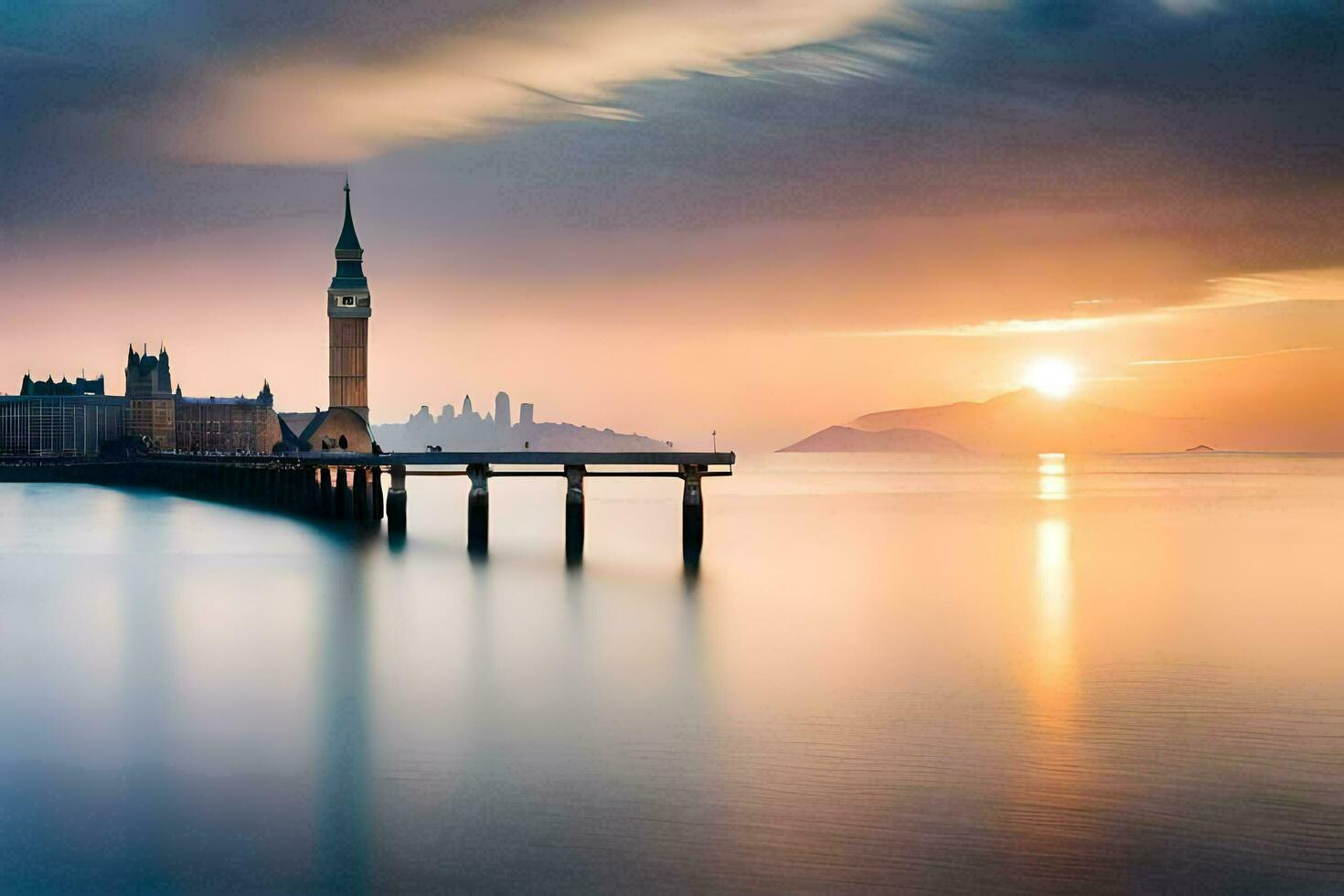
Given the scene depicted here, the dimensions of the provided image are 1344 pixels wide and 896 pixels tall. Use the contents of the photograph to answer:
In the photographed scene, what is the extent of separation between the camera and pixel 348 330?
16125cm

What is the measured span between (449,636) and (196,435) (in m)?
162

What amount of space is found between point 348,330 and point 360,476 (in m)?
76.5

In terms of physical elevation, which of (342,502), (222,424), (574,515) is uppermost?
(222,424)

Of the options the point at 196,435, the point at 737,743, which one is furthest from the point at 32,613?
the point at 196,435

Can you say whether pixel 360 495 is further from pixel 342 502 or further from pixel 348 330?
pixel 348 330

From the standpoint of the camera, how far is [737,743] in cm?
2417

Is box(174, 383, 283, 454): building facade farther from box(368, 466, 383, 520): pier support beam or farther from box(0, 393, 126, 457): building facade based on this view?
box(368, 466, 383, 520): pier support beam

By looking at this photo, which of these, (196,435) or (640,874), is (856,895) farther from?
(196,435)

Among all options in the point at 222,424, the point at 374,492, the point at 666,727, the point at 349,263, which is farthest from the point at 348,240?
the point at 666,727

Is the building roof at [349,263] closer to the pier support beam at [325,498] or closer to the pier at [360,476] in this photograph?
the pier at [360,476]

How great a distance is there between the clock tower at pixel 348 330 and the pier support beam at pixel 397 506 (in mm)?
87291

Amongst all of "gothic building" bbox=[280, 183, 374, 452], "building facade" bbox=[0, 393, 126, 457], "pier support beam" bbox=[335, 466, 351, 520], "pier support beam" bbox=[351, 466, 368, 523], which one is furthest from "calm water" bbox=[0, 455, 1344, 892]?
"building facade" bbox=[0, 393, 126, 457]

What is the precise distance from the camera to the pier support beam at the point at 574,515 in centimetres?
6147

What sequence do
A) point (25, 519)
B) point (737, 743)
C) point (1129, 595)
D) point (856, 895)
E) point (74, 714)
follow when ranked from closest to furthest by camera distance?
1. point (856, 895)
2. point (737, 743)
3. point (74, 714)
4. point (1129, 595)
5. point (25, 519)
